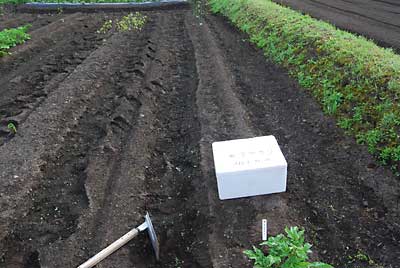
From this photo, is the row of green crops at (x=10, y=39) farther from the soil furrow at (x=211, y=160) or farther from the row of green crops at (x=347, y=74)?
the row of green crops at (x=347, y=74)

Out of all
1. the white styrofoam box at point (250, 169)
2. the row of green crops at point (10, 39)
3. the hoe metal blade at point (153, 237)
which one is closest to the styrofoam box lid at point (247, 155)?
the white styrofoam box at point (250, 169)

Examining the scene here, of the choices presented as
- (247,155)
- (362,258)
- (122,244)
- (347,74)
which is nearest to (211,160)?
(247,155)

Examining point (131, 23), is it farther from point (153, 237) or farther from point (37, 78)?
point (153, 237)

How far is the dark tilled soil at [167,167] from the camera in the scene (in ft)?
11.9

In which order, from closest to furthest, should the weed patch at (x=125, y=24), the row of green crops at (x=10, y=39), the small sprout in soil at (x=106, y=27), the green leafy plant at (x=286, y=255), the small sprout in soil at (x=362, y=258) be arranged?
the green leafy plant at (x=286, y=255) < the small sprout in soil at (x=362, y=258) < the row of green crops at (x=10, y=39) < the small sprout in soil at (x=106, y=27) < the weed patch at (x=125, y=24)

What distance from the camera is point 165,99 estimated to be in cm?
653

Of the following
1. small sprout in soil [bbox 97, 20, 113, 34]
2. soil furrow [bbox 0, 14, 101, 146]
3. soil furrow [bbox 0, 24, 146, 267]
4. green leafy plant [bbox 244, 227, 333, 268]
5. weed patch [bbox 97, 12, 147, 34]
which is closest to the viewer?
green leafy plant [bbox 244, 227, 333, 268]

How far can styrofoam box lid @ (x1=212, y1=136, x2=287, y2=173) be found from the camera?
372 cm

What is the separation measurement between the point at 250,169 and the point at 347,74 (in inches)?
105

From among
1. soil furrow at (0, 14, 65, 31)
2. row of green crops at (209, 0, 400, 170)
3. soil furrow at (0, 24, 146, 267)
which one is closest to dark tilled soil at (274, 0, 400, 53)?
row of green crops at (209, 0, 400, 170)

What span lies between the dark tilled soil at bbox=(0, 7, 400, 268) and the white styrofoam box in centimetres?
13

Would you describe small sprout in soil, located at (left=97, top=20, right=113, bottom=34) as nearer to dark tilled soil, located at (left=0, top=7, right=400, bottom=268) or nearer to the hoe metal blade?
dark tilled soil, located at (left=0, top=7, right=400, bottom=268)

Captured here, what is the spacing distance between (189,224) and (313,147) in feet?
6.40

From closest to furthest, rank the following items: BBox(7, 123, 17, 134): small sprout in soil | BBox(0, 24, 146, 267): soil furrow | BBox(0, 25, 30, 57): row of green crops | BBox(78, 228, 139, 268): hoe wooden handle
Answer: BBox(78, 228, 139, 268): hoe wooden handle
BBox(0, 24, 146, 267): soil furrow
BBox(7, 123, 17, 134): small sprout in soil
BBox(0, 25, 30, 57): row of green crops
